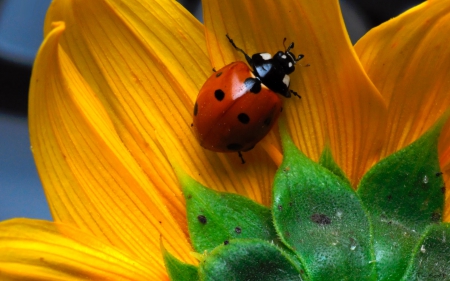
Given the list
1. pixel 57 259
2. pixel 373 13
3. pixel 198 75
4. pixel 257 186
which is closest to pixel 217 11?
pixel 198 75

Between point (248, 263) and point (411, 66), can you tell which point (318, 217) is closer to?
point (248, 263)

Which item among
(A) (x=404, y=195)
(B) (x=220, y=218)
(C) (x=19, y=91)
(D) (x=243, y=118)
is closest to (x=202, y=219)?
(B) (x=220, y=218)

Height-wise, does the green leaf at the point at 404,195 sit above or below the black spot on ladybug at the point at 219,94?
below

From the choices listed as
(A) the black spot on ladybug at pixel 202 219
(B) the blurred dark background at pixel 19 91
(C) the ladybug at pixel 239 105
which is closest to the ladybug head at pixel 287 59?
(C) the ladybug at pixel 239 105

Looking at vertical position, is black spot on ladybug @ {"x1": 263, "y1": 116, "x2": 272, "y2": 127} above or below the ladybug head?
below

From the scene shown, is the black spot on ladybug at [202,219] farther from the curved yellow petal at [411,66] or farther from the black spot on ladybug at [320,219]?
the curved yellow petal at [411,66]

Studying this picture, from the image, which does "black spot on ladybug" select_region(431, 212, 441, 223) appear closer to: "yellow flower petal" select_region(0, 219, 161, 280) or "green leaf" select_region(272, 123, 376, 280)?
"green leaf" select_region(272, 123, 376, 280)

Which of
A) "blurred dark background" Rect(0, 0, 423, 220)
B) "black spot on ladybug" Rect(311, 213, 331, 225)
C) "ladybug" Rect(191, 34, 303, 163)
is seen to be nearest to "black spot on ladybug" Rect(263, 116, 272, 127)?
"ladybug" Rect(191, 34, 303, 163)
